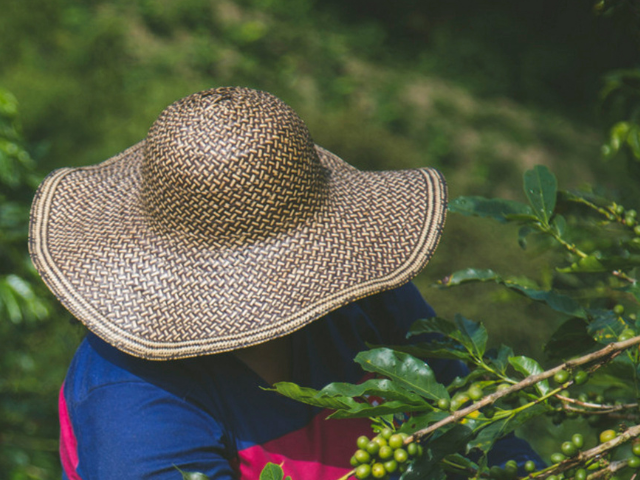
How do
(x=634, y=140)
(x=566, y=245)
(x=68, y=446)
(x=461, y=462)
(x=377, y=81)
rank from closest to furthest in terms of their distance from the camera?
(x=461, y=462), (x=566, y=245), (x=68, y=446), (x=634, y=140), (x=377, y=81)

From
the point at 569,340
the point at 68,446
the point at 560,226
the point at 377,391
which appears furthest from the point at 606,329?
the point at 68,446

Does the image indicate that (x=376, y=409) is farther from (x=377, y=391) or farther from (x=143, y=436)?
(x=143, y=436)

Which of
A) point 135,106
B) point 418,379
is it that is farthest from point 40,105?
point 418,379

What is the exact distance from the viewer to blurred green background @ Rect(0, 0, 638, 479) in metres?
3.82

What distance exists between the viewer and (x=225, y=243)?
1.19 metres

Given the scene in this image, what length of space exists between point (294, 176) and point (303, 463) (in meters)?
0.54

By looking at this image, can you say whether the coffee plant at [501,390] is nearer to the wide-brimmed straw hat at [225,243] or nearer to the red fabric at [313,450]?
the wide-brimmed straw hat at [225,243]

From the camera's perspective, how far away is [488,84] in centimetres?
560

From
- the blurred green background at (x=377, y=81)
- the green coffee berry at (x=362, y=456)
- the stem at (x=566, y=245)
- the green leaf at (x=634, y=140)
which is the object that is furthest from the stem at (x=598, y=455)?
the blurred green background at (x=377, y=81)

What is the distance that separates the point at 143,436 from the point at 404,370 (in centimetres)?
47

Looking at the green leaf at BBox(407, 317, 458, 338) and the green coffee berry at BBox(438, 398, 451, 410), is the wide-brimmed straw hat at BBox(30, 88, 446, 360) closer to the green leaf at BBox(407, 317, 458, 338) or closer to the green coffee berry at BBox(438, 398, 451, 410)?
the green leaf at BBox(407, 317, 458, 338)

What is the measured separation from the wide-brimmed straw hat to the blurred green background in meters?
2.04

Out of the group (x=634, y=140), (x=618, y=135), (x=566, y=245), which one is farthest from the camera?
(x=618, y=135)

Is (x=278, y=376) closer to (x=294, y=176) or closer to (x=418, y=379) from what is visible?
(x=294, y=176)
